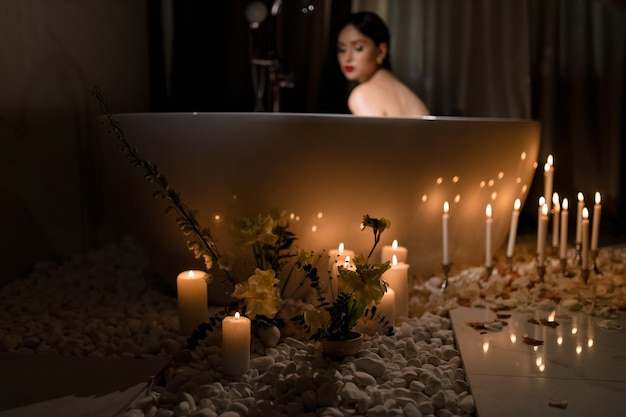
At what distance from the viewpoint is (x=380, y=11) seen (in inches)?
130

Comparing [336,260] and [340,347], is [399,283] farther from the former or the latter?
[340,347]

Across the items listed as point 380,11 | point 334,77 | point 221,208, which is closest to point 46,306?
point 221,208

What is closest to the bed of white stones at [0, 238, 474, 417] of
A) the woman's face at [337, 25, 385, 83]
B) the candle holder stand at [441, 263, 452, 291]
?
the candle holder stand at [441, 263, 452, 291]

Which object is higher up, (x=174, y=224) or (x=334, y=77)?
(x=334, y=77)

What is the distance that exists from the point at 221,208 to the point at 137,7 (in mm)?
1549

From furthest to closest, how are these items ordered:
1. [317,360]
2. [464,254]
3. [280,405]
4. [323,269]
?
[464,254] < [323,269] < [317,360] < [280,405]

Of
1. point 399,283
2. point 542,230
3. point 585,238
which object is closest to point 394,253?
point 399,283

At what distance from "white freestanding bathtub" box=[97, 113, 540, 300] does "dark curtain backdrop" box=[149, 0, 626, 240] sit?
0.95m

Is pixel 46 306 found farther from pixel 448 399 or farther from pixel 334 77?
pixel 334 77

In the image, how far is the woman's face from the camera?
288 cm

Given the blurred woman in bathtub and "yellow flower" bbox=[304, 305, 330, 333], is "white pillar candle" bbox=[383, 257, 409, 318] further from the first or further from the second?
the blurred woman in bathtub

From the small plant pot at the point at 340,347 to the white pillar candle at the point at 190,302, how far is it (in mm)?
368

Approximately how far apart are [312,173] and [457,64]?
153cm

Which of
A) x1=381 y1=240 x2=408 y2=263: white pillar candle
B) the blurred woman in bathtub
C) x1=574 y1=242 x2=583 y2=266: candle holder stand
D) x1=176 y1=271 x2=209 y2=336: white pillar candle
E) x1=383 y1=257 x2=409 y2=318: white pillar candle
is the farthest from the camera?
the blurred woman in bathtub
